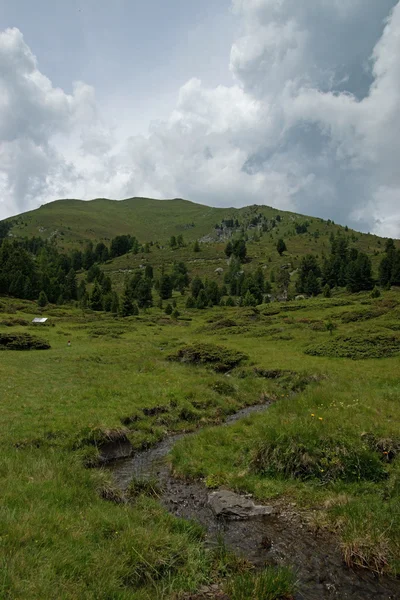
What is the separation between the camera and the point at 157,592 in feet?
23.8

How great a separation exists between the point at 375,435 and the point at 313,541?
5489 mm

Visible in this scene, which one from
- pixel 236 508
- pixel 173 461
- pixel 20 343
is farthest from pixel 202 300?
pixel 236 508

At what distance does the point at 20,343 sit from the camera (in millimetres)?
42781

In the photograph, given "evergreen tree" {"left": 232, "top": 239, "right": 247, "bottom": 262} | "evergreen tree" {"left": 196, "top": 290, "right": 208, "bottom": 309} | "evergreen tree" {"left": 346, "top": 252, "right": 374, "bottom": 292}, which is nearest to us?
"evergreen tree" {"left": 196, "top": 290, "right": 208, "bottom": 309}

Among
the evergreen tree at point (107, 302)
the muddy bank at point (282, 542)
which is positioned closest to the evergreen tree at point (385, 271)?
the evergreen tree at point (107, 302)

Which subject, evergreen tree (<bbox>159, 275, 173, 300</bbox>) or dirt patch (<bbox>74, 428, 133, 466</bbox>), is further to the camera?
evergreen tree (<bbox>159, 275, 173, 300</bbox>)

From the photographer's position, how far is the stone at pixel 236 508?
35.8 feet

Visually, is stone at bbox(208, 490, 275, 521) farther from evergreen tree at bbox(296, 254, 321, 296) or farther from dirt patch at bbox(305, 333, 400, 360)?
evergreen tree at bbox(296, 254, 321, 296)

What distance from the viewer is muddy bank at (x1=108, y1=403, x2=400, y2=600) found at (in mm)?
7855

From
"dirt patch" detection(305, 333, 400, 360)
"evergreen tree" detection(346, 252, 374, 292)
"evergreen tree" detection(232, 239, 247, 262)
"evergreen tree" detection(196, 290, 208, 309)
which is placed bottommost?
"dirt patch" detection(305, 333, 400, 360)

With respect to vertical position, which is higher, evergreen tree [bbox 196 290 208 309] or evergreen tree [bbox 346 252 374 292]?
evergreen tree [bbox 346 252 374 292]

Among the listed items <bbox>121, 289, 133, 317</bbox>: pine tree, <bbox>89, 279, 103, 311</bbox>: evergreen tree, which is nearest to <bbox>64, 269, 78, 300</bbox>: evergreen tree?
<bbox>89, 279, 103, 311</bbox>: evergreen tree

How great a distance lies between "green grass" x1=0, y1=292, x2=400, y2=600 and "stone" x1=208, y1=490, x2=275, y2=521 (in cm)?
78

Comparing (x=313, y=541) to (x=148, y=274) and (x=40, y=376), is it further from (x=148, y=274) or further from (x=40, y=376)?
(x=148, y=274)
